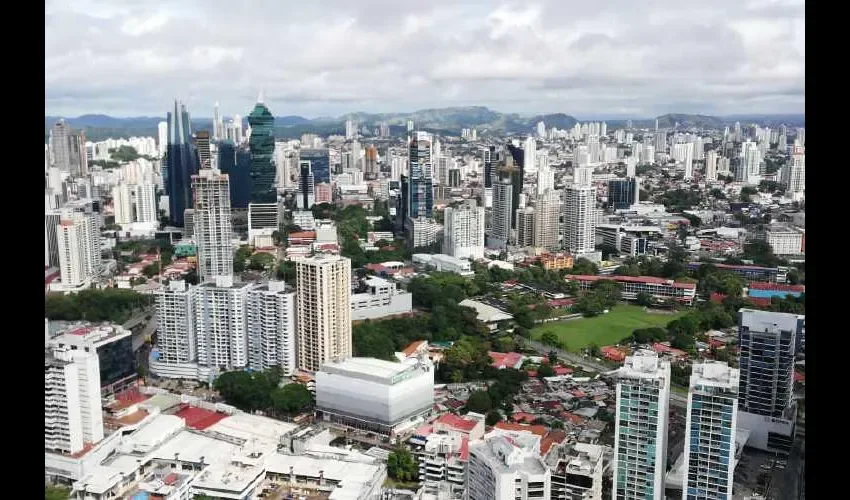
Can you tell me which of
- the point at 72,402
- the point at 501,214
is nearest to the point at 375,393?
the point at 72,402

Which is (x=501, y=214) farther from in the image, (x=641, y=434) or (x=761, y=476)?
(x=641, y=434)

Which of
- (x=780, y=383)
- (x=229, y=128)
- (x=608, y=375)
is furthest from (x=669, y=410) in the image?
(x=229, y=128)

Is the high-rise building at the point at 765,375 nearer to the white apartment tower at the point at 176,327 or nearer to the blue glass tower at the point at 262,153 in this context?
the white apartment tower at the point at 176,327

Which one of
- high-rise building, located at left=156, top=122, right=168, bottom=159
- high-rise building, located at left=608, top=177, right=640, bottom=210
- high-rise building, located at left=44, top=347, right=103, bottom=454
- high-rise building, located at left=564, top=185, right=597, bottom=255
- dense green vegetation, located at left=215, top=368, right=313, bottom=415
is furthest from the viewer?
high-rise building, located at left=156, top=122, right=168, bottom=159

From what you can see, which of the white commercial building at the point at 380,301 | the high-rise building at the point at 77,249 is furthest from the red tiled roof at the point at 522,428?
the high-rise building at the point at 77,249

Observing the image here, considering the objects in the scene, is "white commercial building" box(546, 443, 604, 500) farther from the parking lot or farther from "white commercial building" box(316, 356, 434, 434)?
"white commercial building" box(316, 356, 434, 434)

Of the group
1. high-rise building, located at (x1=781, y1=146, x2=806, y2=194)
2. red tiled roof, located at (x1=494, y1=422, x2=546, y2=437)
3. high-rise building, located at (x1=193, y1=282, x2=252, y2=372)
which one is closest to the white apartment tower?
high-rise building, located at (x1=193, y1=282, x2=252, y2=372)
